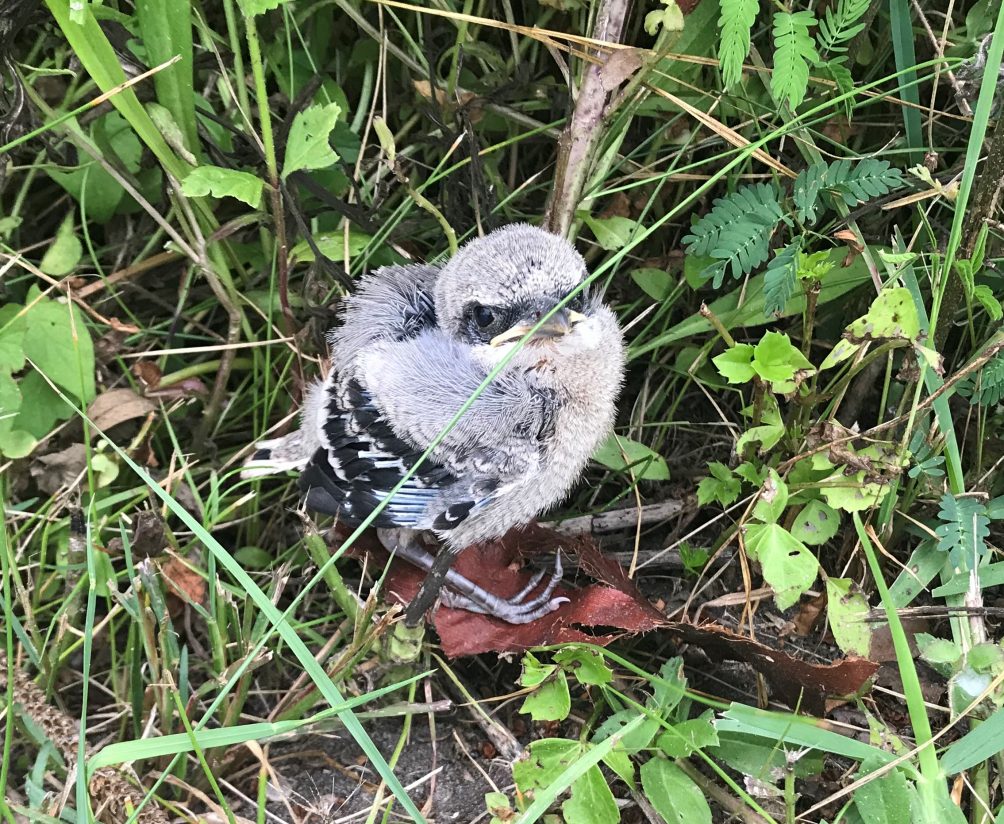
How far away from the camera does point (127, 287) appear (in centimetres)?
273

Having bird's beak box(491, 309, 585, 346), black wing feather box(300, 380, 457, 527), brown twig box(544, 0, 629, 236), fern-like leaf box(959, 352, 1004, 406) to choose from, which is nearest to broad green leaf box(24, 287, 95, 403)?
black wing feather box(300, 380, 457, 527)

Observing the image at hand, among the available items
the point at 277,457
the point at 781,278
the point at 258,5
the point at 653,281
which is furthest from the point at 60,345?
the point at 781,278

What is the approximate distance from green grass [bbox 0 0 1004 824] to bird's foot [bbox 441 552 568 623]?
0.13 m

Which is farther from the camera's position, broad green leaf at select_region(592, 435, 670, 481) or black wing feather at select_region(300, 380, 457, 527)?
broad green leaf at select_region(592, 435, 670, 481)

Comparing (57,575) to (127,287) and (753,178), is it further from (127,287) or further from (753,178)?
(753,178)

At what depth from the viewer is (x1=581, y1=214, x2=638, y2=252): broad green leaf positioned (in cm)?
232

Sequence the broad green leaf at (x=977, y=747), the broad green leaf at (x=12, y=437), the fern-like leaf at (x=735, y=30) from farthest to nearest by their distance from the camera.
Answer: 1. the broad green leaf at (x=12, y=437)
2. the fern-like leaf at (x=735, y=30)
3. the broad green leaf at (x=977, y=747)

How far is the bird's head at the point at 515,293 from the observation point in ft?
6.62

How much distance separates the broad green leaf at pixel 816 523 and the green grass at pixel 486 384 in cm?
5

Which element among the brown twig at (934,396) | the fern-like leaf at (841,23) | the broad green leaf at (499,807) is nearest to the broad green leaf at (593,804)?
the broad green leaf at (499,807)

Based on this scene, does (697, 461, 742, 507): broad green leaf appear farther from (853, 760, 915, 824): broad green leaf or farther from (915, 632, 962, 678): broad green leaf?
(853, 760, 915, 824): broad green leaf

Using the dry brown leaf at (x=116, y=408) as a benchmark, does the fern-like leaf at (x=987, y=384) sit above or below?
above

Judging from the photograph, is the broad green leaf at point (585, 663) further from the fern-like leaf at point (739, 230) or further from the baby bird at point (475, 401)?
the fern-like leaf at point (739, 230)

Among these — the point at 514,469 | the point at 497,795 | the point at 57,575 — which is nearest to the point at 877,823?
the point at 497,795
